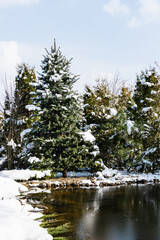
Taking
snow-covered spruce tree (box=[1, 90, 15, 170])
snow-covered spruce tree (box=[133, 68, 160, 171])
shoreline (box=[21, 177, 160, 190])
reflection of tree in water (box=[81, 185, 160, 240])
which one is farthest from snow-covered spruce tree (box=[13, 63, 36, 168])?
snow-covered spruce tree (box=[133, 68, 160, 171])

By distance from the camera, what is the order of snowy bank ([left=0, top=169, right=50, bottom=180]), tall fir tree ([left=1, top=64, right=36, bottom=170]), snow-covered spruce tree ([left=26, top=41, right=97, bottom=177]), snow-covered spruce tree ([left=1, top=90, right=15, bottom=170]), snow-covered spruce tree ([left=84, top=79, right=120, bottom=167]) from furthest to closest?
snow-covered spruce tree ([left=84, top=79, right=120, bottom=167]) < tall fir tree ([left=1, top=64, right=36, bottom=170]) < snow-covered spruce tree ([left=1, top=90, right=15, bottom=170]) < snow-covered spruce tree ([left=26, top=41, right=97, bottom=177]) < snowy bank ([left=0, top=169, right=50, bottom=180])

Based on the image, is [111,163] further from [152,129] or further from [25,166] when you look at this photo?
[25,166]

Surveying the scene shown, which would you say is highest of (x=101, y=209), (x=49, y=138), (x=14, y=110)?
(x=14, y=110)

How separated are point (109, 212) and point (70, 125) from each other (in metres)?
6.50

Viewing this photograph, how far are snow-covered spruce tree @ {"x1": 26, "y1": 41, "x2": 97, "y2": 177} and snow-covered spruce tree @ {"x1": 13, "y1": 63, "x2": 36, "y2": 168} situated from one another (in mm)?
1994

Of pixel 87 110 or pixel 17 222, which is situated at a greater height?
pixel 87 110

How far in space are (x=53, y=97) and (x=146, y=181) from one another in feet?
23.8

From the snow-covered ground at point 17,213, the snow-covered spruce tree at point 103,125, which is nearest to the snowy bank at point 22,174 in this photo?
the snow-covered ground at point 17,213

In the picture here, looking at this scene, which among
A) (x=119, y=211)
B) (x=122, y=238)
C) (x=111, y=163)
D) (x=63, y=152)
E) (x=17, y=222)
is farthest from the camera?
(x=111, y=163)

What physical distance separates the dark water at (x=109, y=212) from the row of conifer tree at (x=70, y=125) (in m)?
3.08

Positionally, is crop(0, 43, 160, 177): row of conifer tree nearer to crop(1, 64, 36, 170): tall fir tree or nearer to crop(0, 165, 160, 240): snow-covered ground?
crop(1, 64, 36, 170): tall fir tree

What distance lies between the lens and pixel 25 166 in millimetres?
13938

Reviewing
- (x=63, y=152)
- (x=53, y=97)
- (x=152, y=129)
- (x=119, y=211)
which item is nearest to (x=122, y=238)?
(x=119, y=211)

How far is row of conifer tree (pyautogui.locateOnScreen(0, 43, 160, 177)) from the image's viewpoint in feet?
40.1
